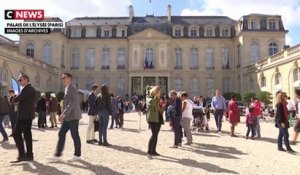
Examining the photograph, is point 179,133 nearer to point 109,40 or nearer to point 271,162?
point 271,162

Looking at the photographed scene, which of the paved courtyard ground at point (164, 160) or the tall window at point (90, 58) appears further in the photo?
the tall window at point (90, 58)

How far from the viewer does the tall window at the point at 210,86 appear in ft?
166

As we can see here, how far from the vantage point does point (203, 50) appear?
165 feet

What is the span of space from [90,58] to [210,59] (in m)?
Result: 16.2

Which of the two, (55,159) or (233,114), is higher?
(233,114)

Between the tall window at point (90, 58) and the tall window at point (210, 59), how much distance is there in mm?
15388

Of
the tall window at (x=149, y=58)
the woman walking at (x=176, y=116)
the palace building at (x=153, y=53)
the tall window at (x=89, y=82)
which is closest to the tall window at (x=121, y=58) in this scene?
the palace building at (x=153, y=53)

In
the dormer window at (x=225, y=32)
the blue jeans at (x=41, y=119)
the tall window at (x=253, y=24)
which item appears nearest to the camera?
the blue jeans at (x=41, y=119)

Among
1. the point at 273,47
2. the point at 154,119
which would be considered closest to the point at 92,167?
the point at 154,119

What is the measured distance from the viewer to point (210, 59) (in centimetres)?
5069

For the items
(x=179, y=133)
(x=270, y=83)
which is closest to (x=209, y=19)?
(x=270, y=83)

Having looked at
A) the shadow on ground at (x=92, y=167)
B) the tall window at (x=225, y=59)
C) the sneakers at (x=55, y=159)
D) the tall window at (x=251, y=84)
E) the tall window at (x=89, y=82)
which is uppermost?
the tall window at (x=225, y=59)

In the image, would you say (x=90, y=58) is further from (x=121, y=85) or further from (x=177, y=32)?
(x=177, y=32)

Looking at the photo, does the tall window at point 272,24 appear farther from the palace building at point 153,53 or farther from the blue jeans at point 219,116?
the blue jeans at point 219,116
